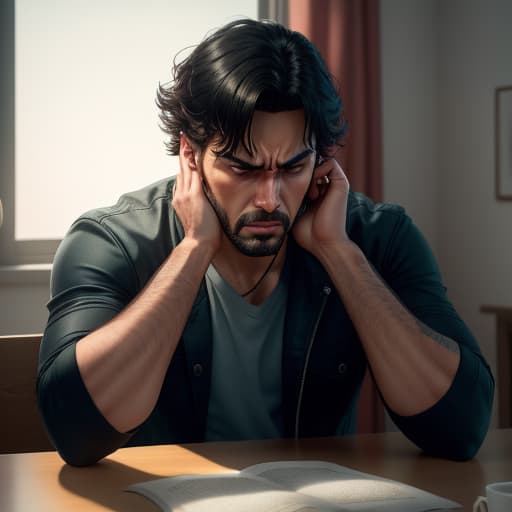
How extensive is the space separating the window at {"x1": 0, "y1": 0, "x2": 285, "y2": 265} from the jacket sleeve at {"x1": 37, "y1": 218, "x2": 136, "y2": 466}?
156 cm

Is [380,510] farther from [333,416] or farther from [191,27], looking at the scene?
[191,27]

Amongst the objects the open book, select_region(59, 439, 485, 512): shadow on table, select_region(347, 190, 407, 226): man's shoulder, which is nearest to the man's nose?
select_region(347, 190, 407, 226): man's shoulder

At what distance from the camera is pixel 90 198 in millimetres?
3283

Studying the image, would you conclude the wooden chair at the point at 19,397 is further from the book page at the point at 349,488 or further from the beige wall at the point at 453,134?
the beige wall at the point at 453,134

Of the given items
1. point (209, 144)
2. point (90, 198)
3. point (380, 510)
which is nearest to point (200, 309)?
point (209, 144)

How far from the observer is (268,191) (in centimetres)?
162

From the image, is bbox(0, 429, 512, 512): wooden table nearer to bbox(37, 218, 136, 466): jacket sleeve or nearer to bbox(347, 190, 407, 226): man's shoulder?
bbox(37, 218, 136, 466): jacket sleeve

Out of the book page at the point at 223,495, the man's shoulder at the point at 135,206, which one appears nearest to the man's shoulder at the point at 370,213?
the man's shoulder at the point at 135,206

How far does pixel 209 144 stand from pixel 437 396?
62cm

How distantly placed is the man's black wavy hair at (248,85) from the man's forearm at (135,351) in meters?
0.29

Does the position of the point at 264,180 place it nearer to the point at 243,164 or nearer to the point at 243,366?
the point at 243,164

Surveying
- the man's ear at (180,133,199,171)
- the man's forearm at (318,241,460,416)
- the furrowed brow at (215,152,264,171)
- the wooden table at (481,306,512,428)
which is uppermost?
the man's ear at (180,133,199,171)

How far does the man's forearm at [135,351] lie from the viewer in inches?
55.4

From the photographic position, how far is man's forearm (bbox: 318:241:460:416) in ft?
5.03
